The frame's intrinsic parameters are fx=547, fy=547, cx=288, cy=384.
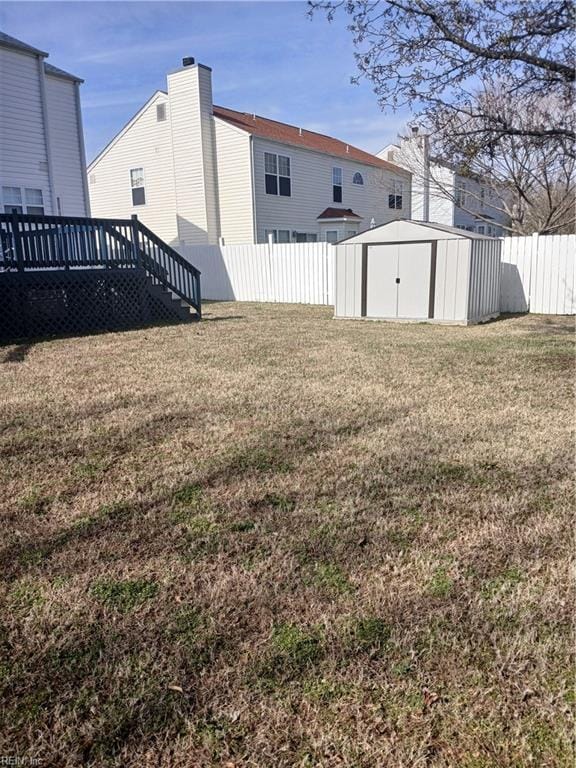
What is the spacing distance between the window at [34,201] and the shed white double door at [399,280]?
823 cm

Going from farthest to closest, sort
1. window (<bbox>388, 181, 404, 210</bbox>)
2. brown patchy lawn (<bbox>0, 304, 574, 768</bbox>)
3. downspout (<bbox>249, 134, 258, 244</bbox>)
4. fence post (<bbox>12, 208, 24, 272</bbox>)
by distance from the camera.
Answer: window (<bbox>388, 181, 404, 210</bbox>), downspout (<bbox>249, 134, 258, 244</bbox>), fence post (<bbox>12, 208, 24, 272</bbox>), brown patchy lawn (<bbox>0, 304, 574, 768</bbox>)

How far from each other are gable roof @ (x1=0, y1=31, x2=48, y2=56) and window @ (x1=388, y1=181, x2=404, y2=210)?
1691cm

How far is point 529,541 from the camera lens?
2.70 metres

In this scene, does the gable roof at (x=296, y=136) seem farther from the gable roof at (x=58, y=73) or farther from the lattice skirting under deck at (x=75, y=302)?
the lattice skirting under deck at (x=75, y=302)

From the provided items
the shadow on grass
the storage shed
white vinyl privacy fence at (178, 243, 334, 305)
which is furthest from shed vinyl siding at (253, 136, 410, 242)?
the shadow on grass

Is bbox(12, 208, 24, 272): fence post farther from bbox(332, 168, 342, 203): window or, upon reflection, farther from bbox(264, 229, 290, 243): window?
bbox(332, 168, 342, 203): window

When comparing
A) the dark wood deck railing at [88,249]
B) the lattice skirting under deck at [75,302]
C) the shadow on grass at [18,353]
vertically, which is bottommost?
the shadow on grass at [18,353]

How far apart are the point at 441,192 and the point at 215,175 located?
9.89m

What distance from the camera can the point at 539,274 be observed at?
1217 centimetres

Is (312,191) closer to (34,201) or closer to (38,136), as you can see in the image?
(38,136)

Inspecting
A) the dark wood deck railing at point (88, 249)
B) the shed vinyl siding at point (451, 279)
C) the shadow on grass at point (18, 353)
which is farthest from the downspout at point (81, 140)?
the shed vinyl siding at point (451, 279)

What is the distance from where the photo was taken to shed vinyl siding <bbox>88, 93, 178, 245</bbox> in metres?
20.4

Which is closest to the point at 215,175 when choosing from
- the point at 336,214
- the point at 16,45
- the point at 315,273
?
the point at 336,214

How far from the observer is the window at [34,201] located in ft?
43.3
